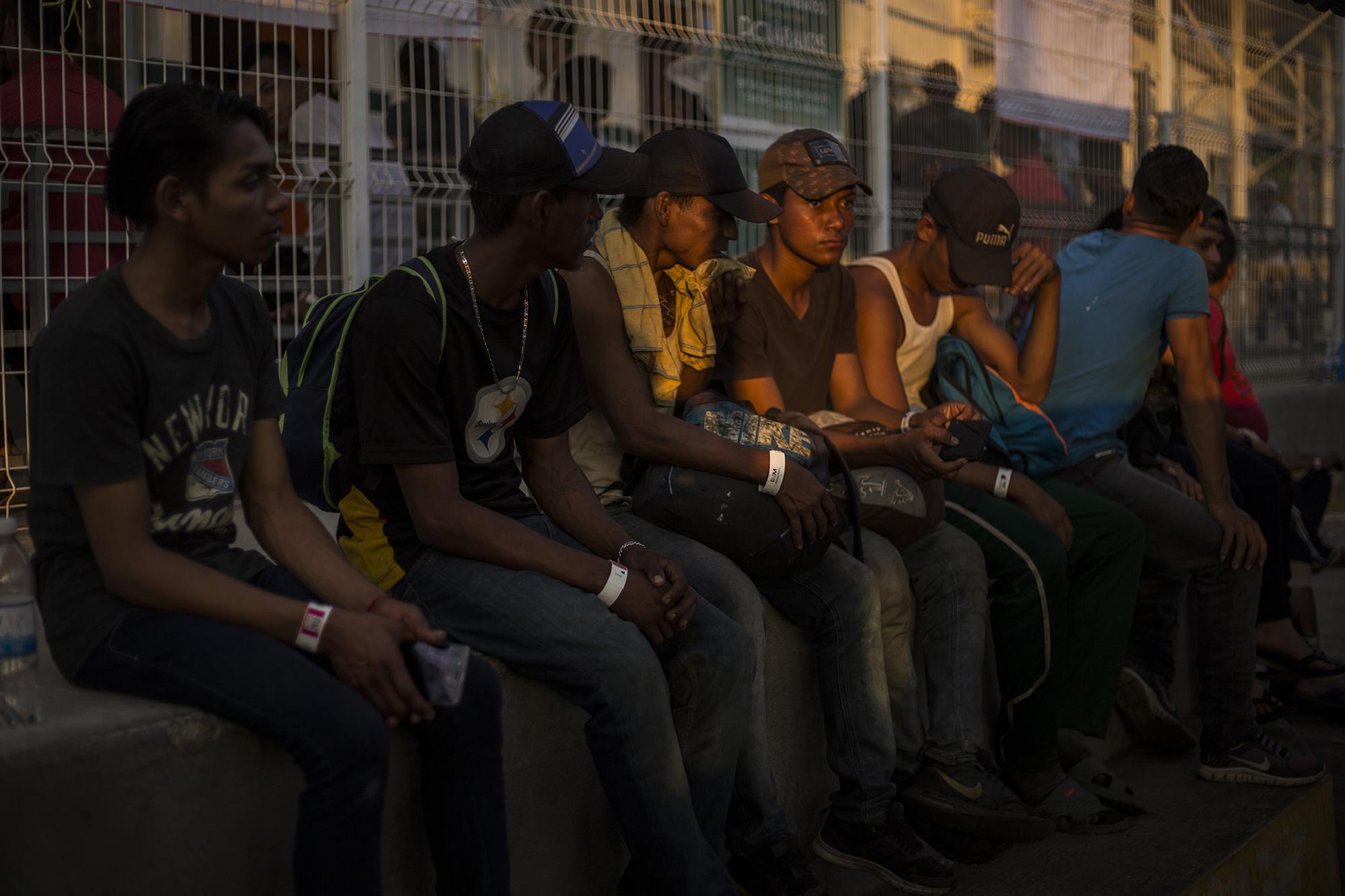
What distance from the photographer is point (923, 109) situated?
7395 millimetres

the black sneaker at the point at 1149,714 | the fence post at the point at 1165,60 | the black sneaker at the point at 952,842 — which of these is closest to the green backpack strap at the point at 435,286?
the black sneaker at the point at 952,842

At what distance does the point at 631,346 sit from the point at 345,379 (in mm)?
786

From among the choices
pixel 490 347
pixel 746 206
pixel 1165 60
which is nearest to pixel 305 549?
pixel 490 347

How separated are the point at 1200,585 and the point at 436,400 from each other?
9.42 feet

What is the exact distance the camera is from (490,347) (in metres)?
2.84

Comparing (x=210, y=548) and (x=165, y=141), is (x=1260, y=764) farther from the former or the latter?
(x=165, y=141)

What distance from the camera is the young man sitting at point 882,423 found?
3.45 m

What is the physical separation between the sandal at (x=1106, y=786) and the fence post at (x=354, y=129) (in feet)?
9.33

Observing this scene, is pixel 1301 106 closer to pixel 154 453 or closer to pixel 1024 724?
pixel 1024 724

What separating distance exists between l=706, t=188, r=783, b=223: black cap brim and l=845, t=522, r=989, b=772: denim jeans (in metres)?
0.85

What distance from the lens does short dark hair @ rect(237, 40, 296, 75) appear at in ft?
15.1

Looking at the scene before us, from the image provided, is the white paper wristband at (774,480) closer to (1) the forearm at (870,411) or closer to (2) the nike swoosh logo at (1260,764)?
(1) the forearm at (870,411)

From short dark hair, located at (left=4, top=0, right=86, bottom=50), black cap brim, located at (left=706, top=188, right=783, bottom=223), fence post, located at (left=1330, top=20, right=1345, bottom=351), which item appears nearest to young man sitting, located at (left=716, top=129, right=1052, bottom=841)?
black cap brim, located at (left=706, top=188, right=783, bottom=223)

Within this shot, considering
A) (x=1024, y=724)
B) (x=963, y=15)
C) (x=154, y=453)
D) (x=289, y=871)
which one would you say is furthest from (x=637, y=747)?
(x=963, y=15)
